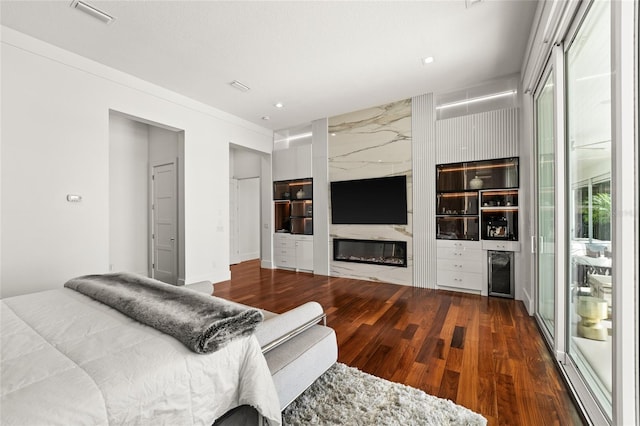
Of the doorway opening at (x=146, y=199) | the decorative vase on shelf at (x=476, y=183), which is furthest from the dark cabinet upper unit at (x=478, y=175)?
the doorway opening at (x=146, y=199)

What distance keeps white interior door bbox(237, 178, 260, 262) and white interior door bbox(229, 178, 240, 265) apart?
4.0 inches

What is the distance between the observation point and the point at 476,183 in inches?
170

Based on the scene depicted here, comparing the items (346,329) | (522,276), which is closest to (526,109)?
(522,276)

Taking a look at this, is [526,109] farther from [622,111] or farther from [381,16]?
[622,111]

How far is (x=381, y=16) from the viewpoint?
275 cm

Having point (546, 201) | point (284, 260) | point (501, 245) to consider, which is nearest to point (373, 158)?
point (501, 245)

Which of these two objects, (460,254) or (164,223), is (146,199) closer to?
(164,223)

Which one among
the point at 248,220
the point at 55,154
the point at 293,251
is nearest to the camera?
the point at 55,154

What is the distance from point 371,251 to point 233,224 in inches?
163

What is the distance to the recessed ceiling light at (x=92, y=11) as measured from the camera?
Result: 256cm

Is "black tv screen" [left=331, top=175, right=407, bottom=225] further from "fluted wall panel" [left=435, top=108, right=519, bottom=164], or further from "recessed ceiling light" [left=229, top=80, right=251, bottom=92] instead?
"recessed ceiling light" [left=229, top=80, right=251, bottom=92]

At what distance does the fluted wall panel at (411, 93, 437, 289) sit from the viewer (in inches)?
180

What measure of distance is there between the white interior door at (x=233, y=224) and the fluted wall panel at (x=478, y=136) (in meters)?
5.28

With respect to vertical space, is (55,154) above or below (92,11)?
below
